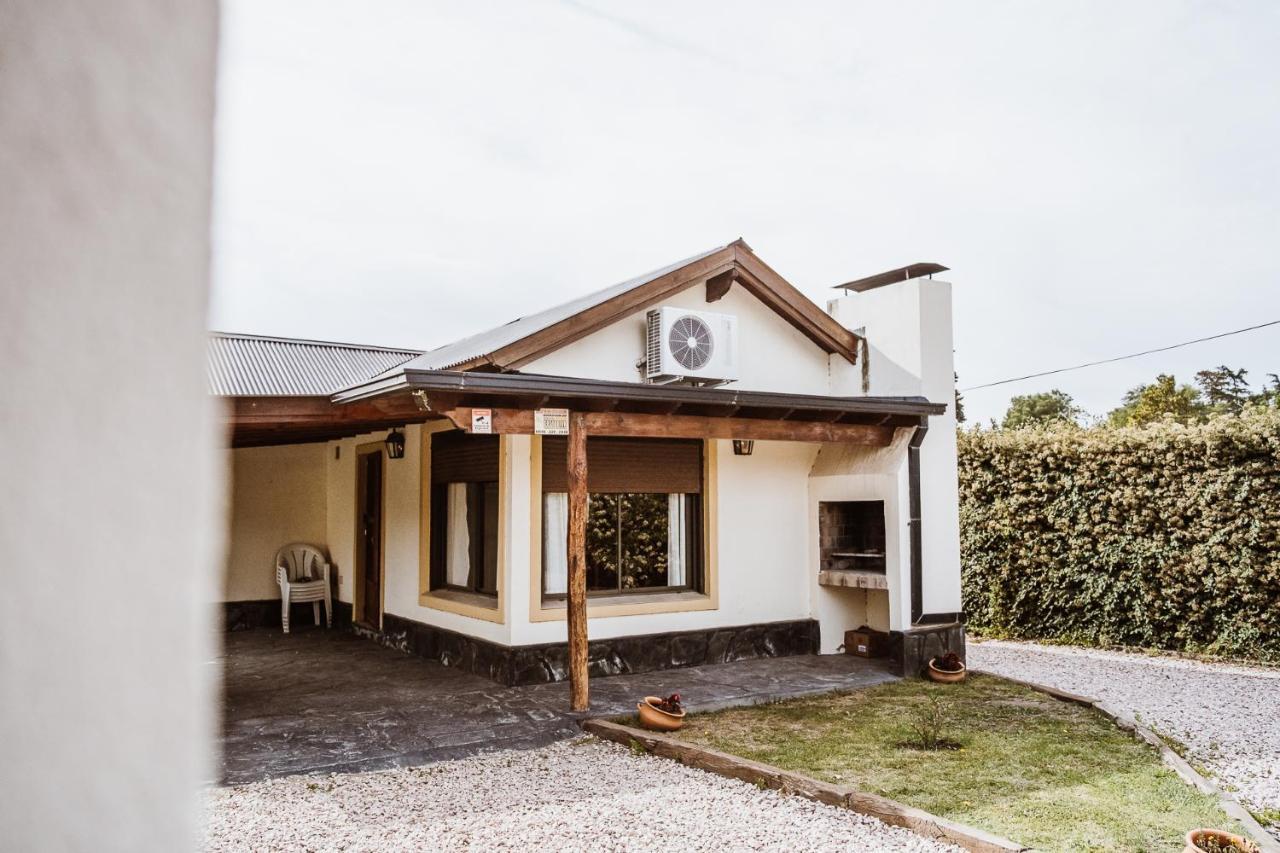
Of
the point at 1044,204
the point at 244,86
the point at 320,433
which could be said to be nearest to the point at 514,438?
the point at 320,433

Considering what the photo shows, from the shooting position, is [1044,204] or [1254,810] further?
[1044,204]

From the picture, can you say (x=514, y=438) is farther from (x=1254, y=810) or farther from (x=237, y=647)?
(x=1254, y=810)

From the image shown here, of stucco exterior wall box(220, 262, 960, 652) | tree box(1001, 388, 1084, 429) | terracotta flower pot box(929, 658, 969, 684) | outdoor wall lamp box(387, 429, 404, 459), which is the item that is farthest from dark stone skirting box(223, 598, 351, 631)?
tree box(1001, 388, 1084, 429)

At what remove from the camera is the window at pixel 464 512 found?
8.68 metres

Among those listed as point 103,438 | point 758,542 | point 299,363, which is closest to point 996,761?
point 758,542

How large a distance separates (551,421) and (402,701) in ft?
8.98

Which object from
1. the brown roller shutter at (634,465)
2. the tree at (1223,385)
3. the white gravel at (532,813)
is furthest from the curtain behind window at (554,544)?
the tree at (1223,385)

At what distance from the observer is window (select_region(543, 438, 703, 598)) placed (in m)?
8.41

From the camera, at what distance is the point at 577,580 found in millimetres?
6941

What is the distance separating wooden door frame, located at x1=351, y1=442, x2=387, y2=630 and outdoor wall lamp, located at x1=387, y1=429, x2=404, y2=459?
61 centimetres

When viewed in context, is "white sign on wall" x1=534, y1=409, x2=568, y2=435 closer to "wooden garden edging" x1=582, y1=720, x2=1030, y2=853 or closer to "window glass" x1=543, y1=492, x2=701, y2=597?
"window glass" x1=543, y1=492, x2=701, y2=597

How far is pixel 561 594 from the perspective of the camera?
841 cm

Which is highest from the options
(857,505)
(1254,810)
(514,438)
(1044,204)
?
(1044,204)

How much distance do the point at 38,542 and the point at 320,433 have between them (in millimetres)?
11275
